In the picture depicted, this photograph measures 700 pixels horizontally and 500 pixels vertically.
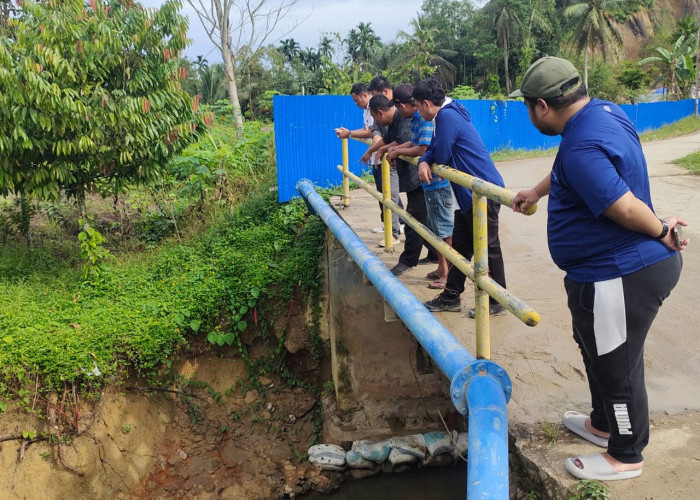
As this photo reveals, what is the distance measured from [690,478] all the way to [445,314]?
1.95 meters

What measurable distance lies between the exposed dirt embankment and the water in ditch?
26cm

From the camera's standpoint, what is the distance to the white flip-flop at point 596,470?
7.38 ft

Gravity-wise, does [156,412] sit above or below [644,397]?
below

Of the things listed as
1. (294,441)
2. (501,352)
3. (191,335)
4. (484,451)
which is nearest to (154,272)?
(191,335)

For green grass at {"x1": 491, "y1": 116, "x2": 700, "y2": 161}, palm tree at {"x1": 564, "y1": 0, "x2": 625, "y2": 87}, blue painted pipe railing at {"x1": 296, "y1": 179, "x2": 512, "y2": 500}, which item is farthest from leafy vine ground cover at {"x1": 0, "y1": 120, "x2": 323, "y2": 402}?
palm tree at {"x1": 564, "y1": 0, "x2": 625, "y2": 87}

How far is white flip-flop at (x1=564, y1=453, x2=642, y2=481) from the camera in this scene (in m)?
2.25

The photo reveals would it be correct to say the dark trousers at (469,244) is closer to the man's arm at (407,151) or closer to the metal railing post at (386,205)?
the man's arm at (407,151)

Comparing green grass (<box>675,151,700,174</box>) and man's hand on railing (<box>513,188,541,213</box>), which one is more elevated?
man's hand on railing (<box>513,188,541,213</box>)

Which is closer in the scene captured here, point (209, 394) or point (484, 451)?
point (484, 451)

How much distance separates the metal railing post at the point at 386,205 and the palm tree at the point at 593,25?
31951mm

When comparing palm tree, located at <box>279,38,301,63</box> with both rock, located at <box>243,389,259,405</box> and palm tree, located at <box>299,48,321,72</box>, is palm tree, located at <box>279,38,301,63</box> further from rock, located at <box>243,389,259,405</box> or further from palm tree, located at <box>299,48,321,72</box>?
rock, located at <box>243,389,259,405</box>

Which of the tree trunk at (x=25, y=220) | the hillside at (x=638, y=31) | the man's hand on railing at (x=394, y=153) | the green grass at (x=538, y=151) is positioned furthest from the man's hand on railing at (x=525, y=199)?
the hillside at (x=638, y=31)

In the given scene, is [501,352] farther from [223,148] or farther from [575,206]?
[223,148]

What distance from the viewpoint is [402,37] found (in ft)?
129
